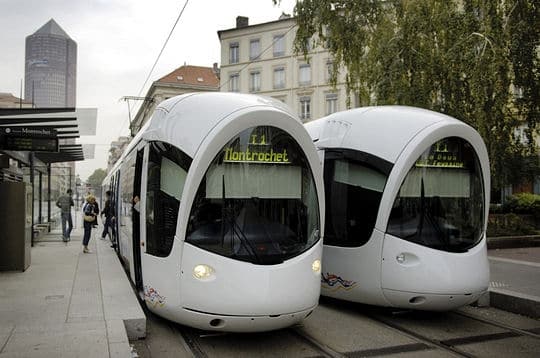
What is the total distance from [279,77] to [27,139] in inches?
1519

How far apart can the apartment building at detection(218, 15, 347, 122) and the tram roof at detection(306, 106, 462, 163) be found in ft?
121

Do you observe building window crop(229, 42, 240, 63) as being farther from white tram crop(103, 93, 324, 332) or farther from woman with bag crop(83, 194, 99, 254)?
white tram crop(103, 93, 324, 332)

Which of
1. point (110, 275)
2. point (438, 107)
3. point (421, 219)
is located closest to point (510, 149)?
point (438, 107)

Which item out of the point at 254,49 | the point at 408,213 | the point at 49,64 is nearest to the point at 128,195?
the point at 408,213

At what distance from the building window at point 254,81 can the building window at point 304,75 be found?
4.50 m

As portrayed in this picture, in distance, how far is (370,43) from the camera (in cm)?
1794

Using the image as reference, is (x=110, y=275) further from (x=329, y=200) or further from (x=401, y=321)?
(x=401, y=321)

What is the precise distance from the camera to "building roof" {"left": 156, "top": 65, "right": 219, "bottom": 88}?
65.1 metres

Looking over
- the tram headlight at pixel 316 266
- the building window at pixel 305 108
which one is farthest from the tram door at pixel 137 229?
the building window at pixel 305 108

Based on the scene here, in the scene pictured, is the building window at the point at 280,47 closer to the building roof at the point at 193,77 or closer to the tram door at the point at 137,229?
the building roof at the point at 193,77

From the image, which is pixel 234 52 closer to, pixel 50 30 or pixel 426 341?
pixel 50 30

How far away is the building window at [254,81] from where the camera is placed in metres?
50.2

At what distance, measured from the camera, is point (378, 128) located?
26.2 ft

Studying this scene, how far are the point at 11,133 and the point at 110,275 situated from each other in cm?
416
